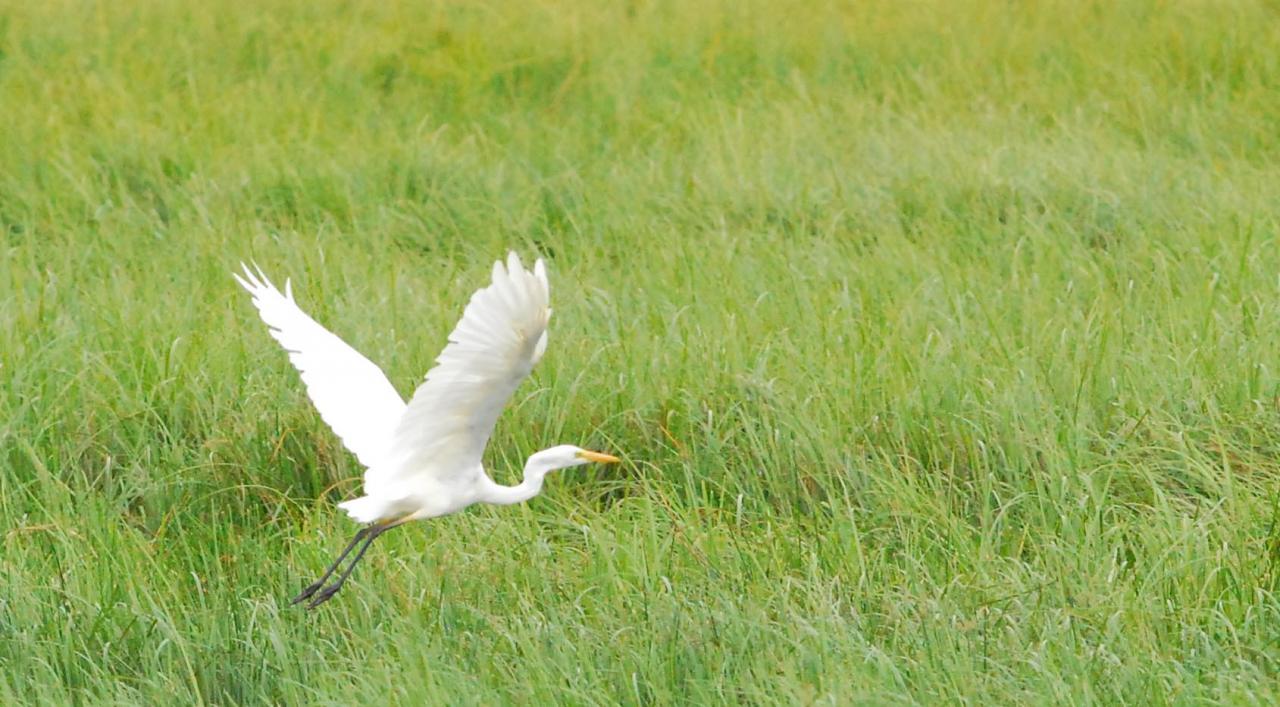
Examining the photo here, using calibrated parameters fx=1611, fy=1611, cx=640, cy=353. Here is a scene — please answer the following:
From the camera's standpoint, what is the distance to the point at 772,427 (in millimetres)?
3227

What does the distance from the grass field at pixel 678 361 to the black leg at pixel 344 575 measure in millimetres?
52

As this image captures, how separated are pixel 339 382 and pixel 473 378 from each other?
0.67 metres

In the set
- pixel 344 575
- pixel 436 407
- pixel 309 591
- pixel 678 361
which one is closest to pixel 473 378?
pixel 436 407

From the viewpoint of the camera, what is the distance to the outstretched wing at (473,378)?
221 centimetres

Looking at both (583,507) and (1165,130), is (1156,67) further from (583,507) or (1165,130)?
(583,507)

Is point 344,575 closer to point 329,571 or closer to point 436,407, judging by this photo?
point 329,571

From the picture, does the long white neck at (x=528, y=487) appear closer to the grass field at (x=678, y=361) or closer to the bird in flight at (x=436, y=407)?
the bird in flight at (x=436, y=407)

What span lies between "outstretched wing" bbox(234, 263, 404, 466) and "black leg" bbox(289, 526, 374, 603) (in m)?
0.14

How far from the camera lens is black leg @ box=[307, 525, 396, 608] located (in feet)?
8.70

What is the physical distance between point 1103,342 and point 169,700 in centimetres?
201

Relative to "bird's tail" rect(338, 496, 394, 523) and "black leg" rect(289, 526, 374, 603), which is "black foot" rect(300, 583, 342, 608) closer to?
"black leg" rect(289, 526, 374, 603)

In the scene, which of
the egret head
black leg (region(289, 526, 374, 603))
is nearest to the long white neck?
the egret head

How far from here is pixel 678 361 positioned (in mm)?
3441

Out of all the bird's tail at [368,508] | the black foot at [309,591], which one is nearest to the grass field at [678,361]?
the black foot at [309,591]
